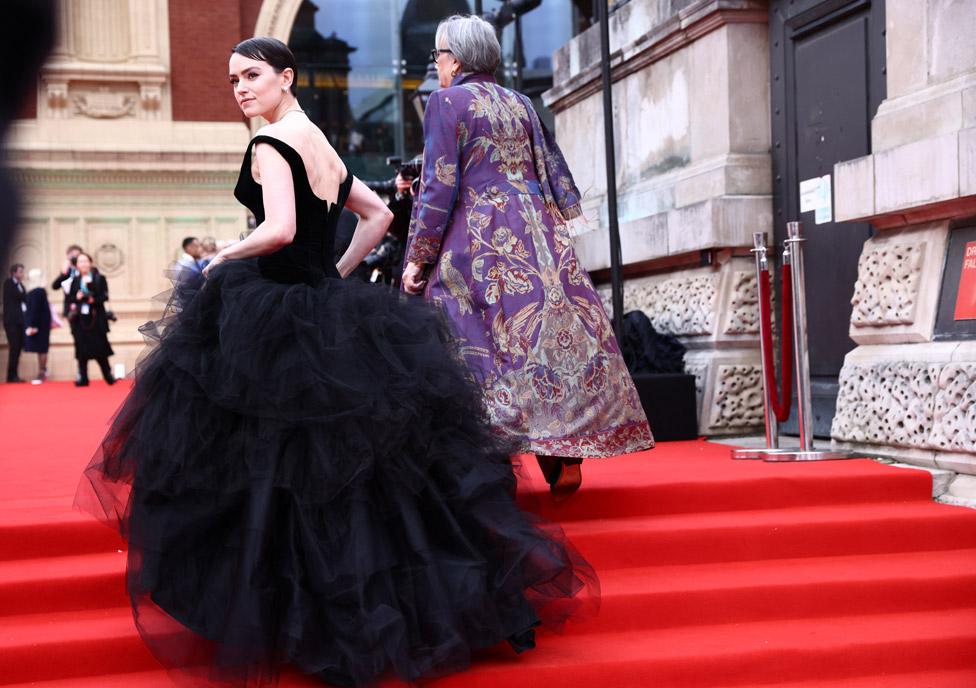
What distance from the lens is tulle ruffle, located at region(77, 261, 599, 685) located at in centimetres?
331

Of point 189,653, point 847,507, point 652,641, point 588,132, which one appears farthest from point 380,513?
point 588,132

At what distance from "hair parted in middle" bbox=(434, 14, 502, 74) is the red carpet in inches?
65.7

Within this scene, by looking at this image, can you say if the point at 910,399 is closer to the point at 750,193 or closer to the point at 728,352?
the point at 728,352

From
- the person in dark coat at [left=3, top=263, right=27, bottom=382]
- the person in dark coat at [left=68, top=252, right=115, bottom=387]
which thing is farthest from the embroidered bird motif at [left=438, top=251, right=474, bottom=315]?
the person in dark coat at [left=3, top=263, right=27, bottom=382]

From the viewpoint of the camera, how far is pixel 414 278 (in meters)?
4.75

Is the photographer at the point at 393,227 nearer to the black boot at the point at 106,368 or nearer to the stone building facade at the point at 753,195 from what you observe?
the stone building facade at the point at 753,195

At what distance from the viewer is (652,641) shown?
A: 157 inches

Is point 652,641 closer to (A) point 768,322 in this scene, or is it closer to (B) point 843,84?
(A) point 768,322

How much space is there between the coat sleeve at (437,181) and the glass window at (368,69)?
19.9 meters

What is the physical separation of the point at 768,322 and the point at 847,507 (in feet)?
4.12

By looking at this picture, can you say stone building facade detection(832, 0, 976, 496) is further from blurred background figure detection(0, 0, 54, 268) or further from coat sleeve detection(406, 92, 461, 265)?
blurred background figure detection(0, 0, 54, 268)

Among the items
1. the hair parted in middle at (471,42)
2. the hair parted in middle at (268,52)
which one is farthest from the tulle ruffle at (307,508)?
the hair parted in middle at (471,42)

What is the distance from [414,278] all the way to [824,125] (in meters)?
2.85

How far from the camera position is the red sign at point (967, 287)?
16.7 ft
